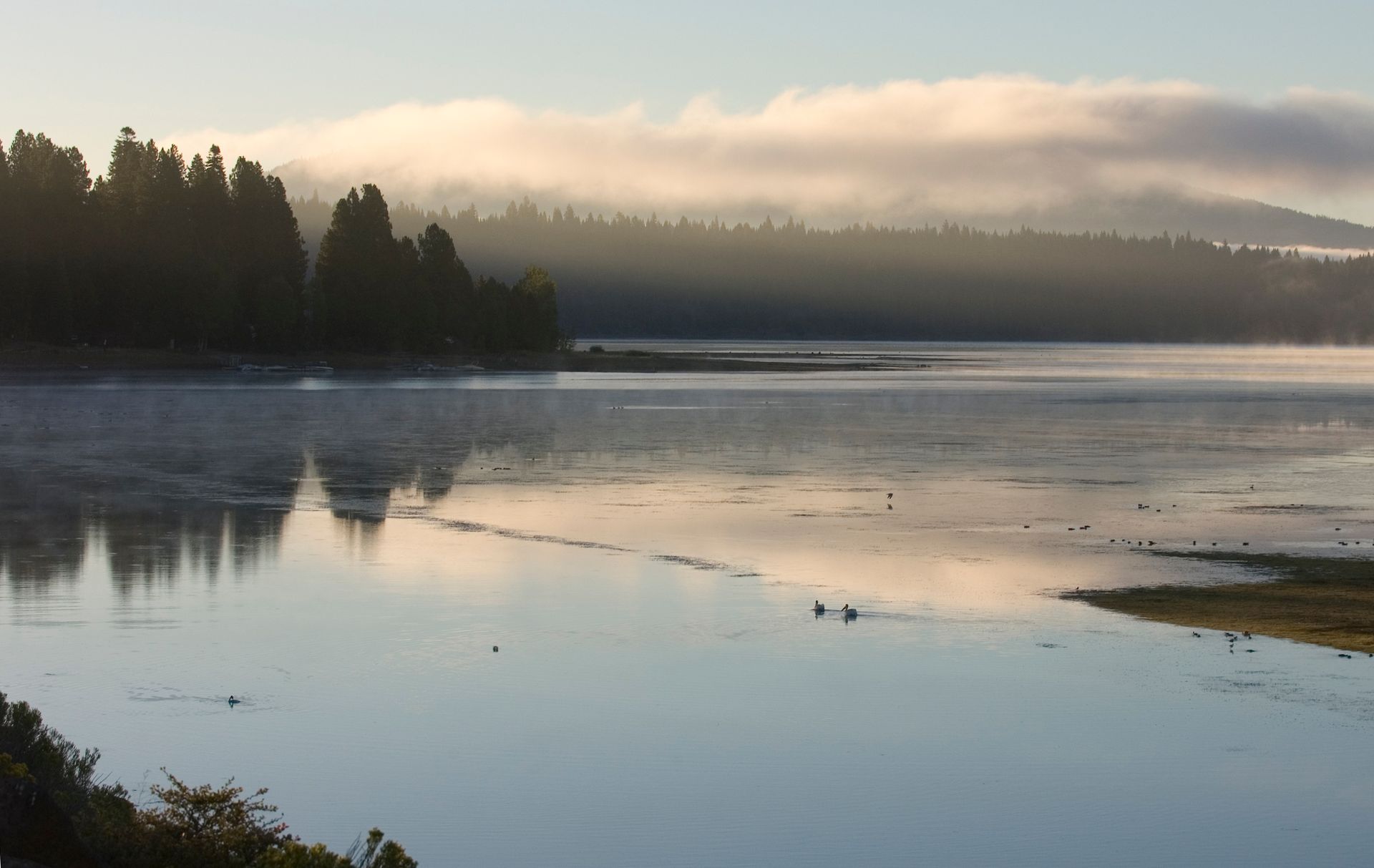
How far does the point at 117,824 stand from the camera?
989 cm

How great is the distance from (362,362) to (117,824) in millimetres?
151584

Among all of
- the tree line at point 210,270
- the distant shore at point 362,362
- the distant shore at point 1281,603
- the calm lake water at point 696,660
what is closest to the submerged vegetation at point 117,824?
the calm lake water at point 696,660

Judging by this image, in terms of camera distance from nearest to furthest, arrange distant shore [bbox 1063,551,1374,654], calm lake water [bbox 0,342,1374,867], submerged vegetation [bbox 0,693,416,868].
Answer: submerged vegetation [bbox 0,693,416,868]
calm lake water [bbox 0,342,1374,867]
distant shore [bbox 1063,551,1374,654]

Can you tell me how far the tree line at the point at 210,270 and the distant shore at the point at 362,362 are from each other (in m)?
2.31

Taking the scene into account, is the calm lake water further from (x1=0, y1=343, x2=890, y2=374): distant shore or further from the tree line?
the tree line

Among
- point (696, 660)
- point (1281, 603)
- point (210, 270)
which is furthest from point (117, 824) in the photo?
point (210, 270)

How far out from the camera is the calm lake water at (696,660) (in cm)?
1227

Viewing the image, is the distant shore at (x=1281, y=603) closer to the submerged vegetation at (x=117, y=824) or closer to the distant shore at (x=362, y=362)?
the submerged vegetation at (x=117, y=824)

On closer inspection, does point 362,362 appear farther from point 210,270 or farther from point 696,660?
point 696,660

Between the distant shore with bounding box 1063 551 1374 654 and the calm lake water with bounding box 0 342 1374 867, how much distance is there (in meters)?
0.58

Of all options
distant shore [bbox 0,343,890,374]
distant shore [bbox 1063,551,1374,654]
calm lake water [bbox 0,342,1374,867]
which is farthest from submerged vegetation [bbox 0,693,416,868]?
distant shore [bbox 0,343,890,374]

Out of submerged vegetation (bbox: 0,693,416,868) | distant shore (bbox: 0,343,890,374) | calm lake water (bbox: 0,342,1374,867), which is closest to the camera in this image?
submerged vegetation (bbox: 0,693,416,868)

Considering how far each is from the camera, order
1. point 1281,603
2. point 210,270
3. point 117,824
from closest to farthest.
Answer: point 117,824 < point 1281,603 < point 210,270

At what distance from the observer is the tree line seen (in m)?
140
